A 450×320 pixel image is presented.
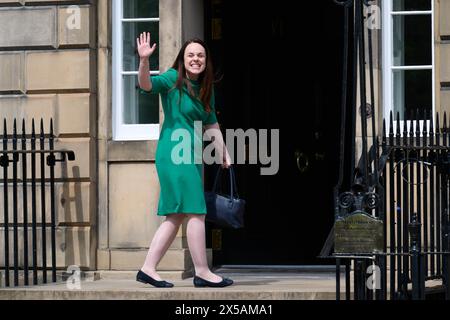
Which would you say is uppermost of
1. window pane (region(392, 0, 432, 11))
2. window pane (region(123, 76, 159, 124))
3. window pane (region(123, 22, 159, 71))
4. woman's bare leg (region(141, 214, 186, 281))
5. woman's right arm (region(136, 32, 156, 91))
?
window pane (region(392, 0, 432, 11))

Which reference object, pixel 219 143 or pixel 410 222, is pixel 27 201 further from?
pixel 410 222

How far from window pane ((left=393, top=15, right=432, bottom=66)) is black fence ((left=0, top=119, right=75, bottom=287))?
10.2ft

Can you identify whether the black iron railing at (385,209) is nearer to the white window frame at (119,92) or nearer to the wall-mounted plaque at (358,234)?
the wall-mounted plaque at (358,234)

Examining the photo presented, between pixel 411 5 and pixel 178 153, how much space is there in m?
2.99

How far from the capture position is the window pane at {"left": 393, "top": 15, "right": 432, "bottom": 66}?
38.8ft

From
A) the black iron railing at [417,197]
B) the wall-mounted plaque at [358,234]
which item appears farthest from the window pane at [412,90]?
the wall-mounted plaque at [358,234]

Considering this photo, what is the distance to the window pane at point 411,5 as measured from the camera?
1182cm

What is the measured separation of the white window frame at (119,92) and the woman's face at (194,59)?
1911mm

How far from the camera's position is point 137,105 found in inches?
484

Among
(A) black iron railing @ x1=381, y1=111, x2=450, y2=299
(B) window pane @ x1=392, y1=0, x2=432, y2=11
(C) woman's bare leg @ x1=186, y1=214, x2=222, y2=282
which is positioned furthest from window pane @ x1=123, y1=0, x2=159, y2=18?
(A) black iron railing @ x1=381, y1=111, x2=450, y2=299

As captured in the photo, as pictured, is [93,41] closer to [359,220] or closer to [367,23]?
[367,23]

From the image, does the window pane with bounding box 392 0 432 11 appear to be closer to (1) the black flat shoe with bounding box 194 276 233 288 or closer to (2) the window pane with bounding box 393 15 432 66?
(2) the window pane with bounding box 393 15 432 66

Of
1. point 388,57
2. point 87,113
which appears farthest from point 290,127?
point 87,113
